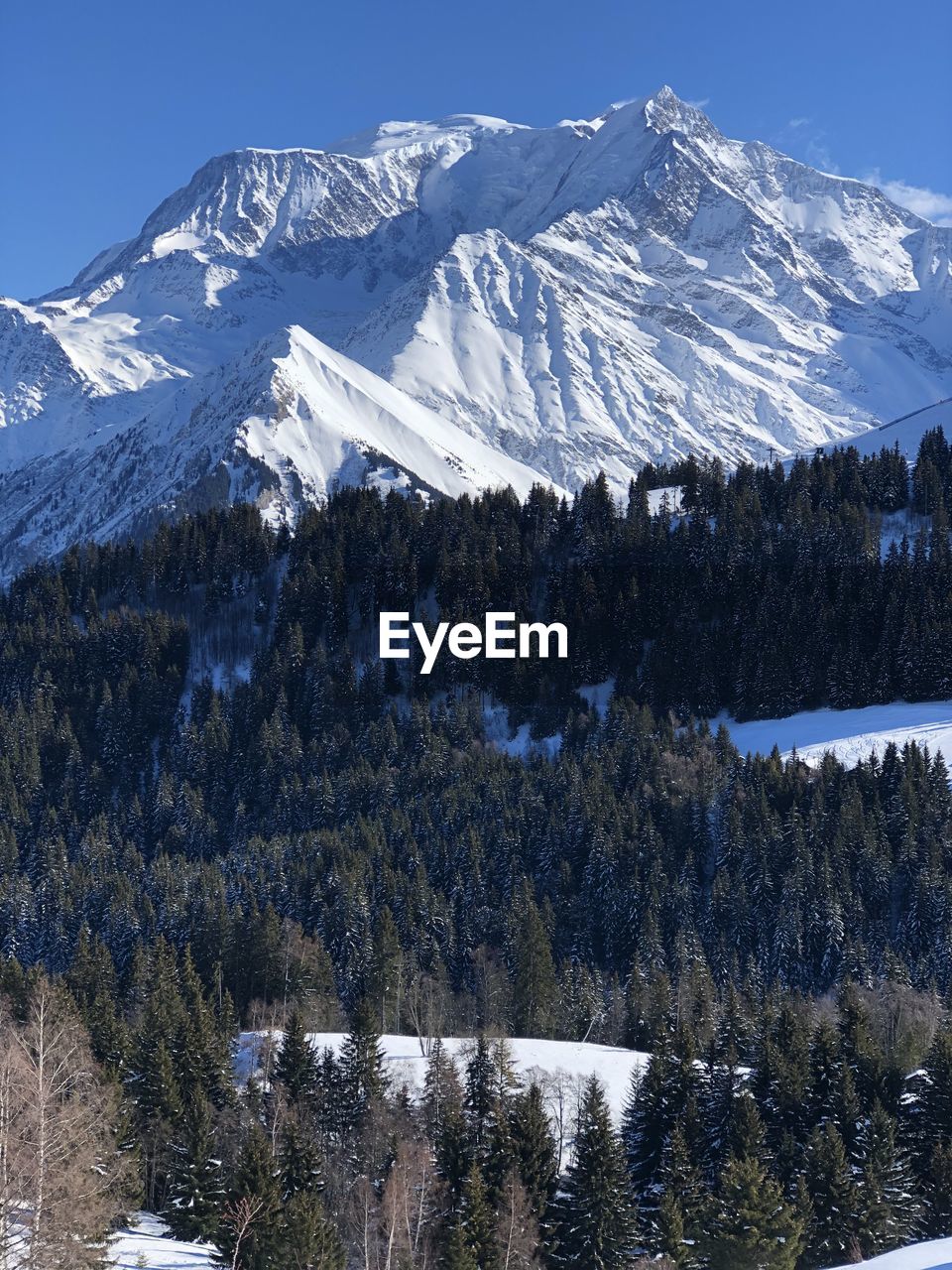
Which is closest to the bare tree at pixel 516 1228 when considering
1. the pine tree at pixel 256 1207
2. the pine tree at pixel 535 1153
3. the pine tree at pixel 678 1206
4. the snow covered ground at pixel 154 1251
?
the pine tree at pixel 535 1153

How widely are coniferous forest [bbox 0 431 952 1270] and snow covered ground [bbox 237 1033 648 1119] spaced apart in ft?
4.61

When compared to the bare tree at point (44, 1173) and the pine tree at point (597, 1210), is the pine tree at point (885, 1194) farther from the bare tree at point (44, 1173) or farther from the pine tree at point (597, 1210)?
the bare tree at point (44, 1173)

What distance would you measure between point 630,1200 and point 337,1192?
15762 millimetres

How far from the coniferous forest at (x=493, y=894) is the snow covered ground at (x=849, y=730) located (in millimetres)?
2813

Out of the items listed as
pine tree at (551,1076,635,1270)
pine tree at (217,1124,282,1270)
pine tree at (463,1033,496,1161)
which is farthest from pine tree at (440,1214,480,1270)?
pine tree at (463,1033,496,1161)

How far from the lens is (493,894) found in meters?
132

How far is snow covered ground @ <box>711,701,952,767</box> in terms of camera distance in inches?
5630

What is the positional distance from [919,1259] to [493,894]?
85.8m

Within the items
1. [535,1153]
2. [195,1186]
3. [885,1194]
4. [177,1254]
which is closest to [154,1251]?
[177,1254]

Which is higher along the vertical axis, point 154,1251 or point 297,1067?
point 297,1067

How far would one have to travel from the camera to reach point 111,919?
12888 centimetres

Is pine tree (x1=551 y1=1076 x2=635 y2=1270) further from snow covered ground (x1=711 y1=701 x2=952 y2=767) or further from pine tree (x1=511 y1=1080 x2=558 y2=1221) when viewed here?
snow covered ground (x1=711 y1=701 x2=952 y2=767)

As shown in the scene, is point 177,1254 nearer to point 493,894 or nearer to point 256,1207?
point 256,1207

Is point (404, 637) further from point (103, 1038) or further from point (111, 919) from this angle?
point (103, 1038)
